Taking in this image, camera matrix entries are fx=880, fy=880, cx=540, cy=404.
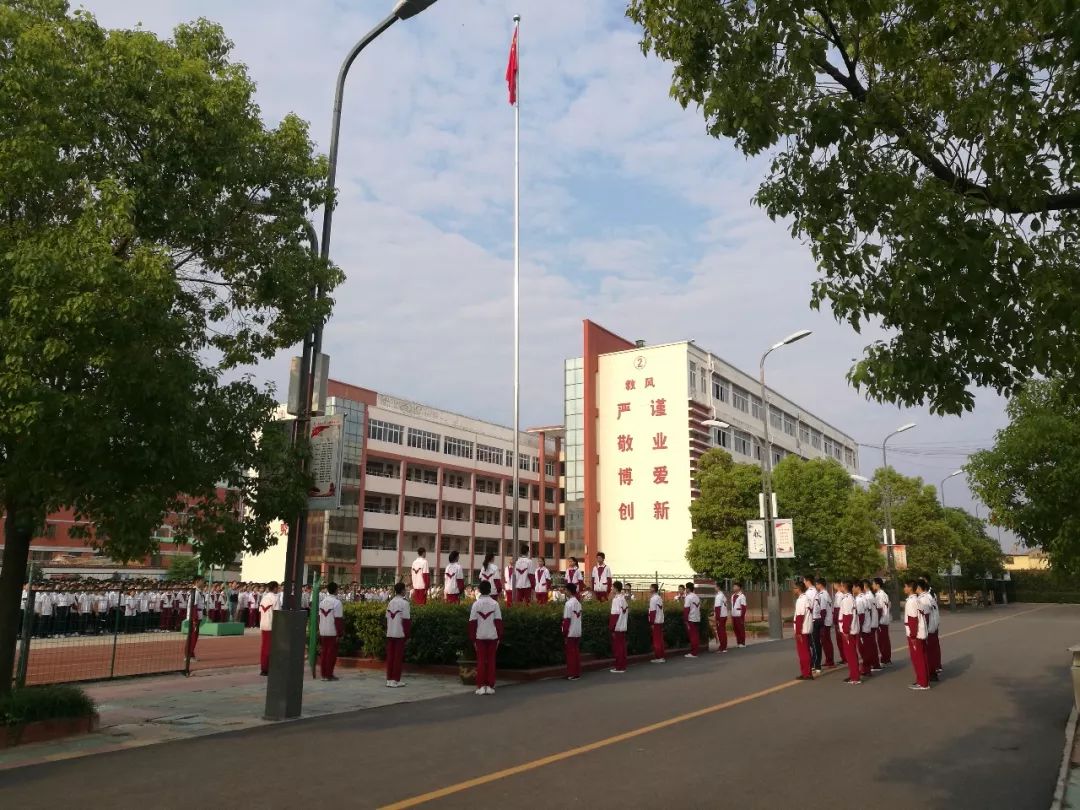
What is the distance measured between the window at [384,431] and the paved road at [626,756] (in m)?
47.2

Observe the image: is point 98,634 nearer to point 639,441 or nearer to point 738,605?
point 738,605

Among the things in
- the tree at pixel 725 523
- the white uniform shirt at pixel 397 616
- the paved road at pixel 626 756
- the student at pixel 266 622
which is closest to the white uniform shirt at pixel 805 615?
the paved road at pixel 626 756

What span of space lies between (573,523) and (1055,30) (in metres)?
54.8

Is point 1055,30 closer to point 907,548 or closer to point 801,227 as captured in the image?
point 801,227

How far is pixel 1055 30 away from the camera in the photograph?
538 centimetres

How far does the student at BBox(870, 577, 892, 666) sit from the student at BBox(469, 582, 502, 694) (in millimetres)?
7337

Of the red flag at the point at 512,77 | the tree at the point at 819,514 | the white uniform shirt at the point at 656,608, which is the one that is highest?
the red flag at the point at 512,77

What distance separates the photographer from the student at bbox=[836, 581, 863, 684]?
14.9 m

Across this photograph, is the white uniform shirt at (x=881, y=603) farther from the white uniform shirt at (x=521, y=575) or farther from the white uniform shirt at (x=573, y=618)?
the white uniform shirt at (x=521, y=575)

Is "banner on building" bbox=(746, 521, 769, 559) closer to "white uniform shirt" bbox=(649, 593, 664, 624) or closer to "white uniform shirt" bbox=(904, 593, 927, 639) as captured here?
"white uniform shirt" bbox=(649, 593, 664, 624)

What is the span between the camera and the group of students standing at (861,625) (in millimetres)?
13938

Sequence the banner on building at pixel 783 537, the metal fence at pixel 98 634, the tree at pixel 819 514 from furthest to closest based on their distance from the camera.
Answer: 1. the tree at pixel 819 514
2. the banner on building at pixel 783 537
3. the metal fence at pixel 98 634

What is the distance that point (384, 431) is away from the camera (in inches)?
2395

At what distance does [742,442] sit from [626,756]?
55.2m
